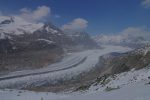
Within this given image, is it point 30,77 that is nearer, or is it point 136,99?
point 136,99

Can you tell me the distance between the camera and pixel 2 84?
6998 inches

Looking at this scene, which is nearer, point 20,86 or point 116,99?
point 116,99

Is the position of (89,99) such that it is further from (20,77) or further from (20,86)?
(20,77)

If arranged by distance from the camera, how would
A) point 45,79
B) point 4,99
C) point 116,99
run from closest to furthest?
point 116,99 → point 4,99 → point 45,79

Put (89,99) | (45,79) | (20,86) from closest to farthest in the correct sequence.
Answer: (89,99)
(20,86)
(45,79)

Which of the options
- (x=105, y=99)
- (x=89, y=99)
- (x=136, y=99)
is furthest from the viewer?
(x=89, y=99)

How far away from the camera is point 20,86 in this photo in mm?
175625

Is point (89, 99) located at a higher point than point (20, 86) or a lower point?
lower

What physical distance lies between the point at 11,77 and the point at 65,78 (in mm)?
41057

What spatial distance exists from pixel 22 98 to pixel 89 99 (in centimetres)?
759

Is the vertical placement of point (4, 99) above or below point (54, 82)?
below

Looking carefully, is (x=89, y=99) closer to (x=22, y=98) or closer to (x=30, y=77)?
(x=22, y=98)

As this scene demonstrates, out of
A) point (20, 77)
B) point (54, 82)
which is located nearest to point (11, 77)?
point (20, 77)

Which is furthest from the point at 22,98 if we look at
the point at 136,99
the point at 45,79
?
the point at 45,79
